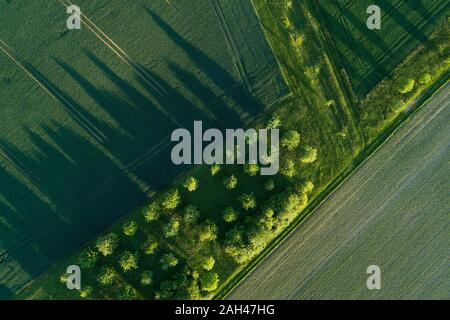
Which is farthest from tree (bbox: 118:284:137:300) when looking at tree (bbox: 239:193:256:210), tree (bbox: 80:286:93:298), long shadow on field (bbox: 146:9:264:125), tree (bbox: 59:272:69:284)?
long shadow on field (bbox: 146:9:264:125)

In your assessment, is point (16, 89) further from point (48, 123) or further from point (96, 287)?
point (96, 287)

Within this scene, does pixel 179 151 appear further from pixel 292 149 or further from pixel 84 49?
pixel 84 49

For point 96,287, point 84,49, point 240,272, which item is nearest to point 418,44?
point 240,272

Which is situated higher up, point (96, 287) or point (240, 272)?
point (96, 287)

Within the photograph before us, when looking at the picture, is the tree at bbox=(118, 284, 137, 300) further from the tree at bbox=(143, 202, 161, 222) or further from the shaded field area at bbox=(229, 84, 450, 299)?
the shaded field area at bbox=(229, 84, 450, 299)

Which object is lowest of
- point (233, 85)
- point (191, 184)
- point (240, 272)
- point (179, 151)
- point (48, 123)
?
point (240, 272)

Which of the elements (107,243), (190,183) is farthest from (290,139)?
(107,243)
